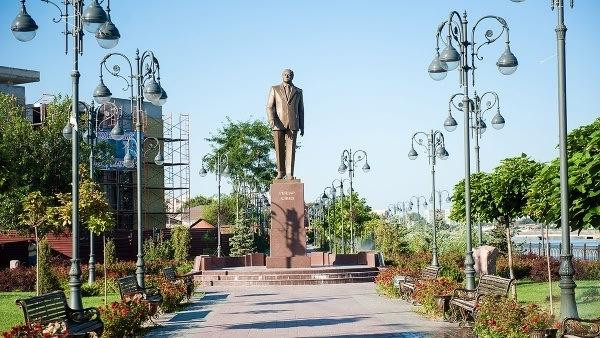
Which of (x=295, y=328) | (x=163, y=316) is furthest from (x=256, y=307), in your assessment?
(x=295, y=328)

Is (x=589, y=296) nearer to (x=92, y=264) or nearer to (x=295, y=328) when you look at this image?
(x=295, y=328)

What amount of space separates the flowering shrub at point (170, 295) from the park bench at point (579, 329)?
9860 millimetres

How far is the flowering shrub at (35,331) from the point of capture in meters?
9.30

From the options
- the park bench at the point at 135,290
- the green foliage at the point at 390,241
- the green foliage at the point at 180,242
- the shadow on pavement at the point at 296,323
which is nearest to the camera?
the shadow on pavement at the point at 296,323

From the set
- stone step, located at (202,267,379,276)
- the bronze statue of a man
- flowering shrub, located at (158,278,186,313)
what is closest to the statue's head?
the bronze statue of a man

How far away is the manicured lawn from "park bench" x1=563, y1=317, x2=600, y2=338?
999 cm

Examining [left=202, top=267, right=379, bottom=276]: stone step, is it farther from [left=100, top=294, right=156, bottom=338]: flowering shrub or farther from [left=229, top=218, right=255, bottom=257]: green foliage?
[left=229, top=218, right=255, bottom=257]: green foliage

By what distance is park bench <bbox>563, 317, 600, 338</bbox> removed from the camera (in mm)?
9227

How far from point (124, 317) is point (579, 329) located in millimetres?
6750

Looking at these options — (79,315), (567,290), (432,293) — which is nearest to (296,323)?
(432,293)

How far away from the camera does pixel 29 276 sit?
27.9 metres

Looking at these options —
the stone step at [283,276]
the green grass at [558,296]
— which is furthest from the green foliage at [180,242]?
the green grass at [558,296]

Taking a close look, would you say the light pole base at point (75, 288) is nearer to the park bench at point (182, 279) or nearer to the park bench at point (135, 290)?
the park bench at point (135, 290)

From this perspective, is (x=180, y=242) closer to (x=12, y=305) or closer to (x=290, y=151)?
(x=290, y=151)
